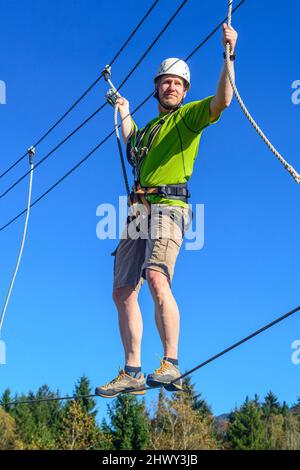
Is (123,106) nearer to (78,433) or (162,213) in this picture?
(162,213)

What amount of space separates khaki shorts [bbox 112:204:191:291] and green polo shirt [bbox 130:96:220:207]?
11cm

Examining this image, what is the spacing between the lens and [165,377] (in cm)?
557

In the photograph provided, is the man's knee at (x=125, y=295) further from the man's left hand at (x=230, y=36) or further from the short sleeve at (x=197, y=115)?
the man's left hand at (x=230, y=36)

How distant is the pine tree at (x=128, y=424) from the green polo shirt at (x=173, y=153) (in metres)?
45.4

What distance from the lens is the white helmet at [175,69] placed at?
244 inches

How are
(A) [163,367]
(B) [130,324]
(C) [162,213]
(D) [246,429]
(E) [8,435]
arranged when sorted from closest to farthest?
(A) [163,367] → (C) [162,213] → (B) [130,324] → (D) [246,429] → (E) [8,435]

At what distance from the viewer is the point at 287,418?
69688 millimetres

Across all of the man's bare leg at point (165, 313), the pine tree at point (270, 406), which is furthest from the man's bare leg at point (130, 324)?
the pine tree at point (270, 406)

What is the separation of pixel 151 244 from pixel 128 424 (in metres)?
47.1

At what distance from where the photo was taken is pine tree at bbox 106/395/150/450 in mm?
50156

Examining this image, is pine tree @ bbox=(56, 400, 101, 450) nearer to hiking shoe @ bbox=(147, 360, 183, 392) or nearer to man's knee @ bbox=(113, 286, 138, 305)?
man's knee @ bbox=(113, 286, 138, 305)

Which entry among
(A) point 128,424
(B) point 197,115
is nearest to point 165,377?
(B) point 197,115

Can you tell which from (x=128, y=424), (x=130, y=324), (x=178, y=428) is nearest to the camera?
(x=130, y=324)
